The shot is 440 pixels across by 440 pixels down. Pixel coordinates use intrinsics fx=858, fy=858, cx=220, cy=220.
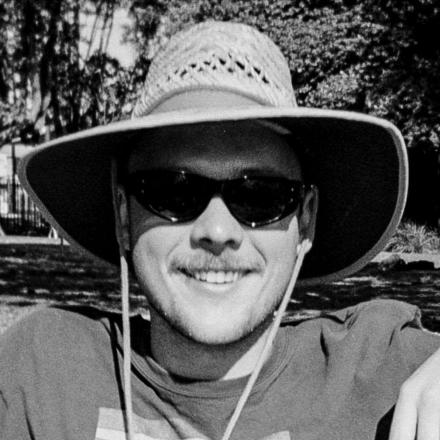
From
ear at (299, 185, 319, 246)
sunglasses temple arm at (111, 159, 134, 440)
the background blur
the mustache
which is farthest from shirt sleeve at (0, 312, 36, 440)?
the background blur

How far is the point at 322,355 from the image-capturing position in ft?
7.82

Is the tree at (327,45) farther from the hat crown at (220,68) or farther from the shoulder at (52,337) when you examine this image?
the shoulder at (52,337)

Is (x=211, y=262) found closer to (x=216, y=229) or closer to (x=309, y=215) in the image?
(x=216, y=229)

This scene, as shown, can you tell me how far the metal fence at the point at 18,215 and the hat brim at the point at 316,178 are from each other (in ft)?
80.0

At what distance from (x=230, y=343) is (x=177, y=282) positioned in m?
0.21

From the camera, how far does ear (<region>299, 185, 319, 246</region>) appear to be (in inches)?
98.1

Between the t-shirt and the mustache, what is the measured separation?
29 cm

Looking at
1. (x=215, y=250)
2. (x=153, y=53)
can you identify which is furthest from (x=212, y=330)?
(x=153, y=53)

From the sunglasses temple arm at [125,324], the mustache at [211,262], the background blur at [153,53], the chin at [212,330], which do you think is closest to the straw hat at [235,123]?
the sunglasses temple arm at [125,324]

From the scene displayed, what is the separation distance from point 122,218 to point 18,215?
27.7 metres

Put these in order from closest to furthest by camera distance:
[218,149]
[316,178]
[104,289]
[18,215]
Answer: [218,149], [316,178], [104,289], [18,215]

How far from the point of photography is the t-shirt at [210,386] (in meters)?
2.19

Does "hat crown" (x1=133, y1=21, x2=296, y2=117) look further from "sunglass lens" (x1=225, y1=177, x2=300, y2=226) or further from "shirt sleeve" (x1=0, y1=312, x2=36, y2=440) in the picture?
"shirt sleeve" (x1=0, y1=312, x2=36, y2=440)

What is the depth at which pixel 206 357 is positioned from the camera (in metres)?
2.30
